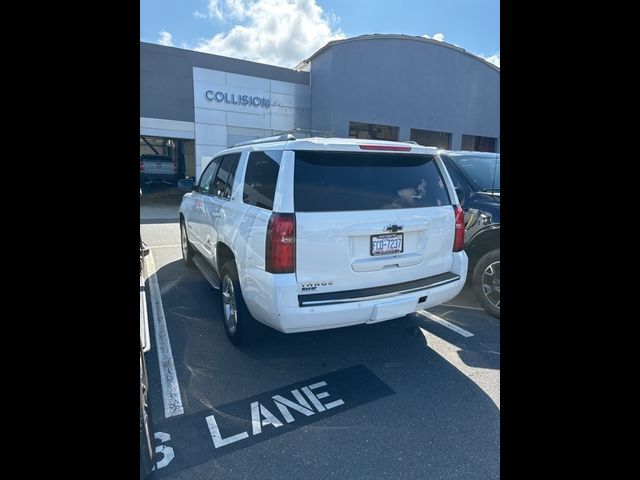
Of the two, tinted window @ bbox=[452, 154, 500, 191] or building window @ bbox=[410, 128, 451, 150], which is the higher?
building window @ bbox=[410, 128, 451, 150]

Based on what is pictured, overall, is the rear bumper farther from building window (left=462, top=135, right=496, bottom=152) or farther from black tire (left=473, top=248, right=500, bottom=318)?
building window (left=462, top=135, right=496, bottom=152)

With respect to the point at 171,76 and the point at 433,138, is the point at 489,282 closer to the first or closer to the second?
the point at 171,76

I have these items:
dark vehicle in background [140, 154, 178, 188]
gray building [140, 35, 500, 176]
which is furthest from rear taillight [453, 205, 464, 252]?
dark vehicle in background [140, 154, 178, 188]

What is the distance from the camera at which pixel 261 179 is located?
3223 mm

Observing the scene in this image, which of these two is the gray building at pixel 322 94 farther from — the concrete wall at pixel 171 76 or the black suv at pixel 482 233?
the black suv at pixel 482 233

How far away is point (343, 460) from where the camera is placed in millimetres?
2230

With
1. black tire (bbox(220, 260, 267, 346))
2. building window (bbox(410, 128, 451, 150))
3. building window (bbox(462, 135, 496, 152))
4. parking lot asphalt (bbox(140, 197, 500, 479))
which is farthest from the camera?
building window (bbox(462, 135, 496, 152))

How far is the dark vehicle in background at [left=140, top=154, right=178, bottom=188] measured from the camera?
18.1 metres

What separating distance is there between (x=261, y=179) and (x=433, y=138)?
20805mm

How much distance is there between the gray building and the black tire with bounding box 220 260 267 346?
42.3 ft

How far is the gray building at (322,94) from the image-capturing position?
649 inches

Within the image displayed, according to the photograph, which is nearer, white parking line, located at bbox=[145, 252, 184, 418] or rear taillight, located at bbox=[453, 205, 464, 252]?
white parking line, located at bbox=[145, 252, 184, 418]

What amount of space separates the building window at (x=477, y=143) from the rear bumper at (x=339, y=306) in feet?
71.9
